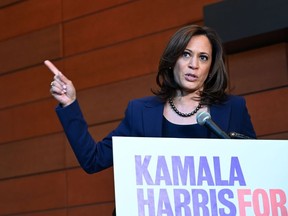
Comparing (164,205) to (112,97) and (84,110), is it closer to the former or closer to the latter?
(112,97)

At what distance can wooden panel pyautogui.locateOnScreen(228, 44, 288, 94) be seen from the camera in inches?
145

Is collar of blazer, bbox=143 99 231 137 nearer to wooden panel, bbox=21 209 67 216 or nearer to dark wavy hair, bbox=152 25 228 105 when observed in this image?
dark wavy hair, bbox=152 25 228 105

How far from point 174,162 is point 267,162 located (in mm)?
294

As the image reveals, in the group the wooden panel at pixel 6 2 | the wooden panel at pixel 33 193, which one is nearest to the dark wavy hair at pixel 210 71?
the wooden panel at pixel 33 193

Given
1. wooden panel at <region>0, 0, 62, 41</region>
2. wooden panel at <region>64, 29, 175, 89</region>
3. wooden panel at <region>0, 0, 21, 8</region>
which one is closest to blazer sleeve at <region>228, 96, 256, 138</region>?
wooden panel at <region>64, 29, 175, 89</region>

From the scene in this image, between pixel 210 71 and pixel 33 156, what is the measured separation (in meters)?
2.94

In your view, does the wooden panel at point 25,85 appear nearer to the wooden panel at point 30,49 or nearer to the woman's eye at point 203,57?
the wooden panel at point 30,49

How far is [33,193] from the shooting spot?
→ 4.91m

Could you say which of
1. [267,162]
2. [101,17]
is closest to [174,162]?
[267,162]

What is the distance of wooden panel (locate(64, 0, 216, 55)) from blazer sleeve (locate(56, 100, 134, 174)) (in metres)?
2.17

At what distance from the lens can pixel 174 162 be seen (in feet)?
5.75

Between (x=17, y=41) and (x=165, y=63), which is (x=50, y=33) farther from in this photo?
(x=165, y=63)

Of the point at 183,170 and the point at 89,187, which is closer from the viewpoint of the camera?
the point at 183,170

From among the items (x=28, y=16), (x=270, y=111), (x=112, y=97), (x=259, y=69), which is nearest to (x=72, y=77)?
(x=112, y=97)
